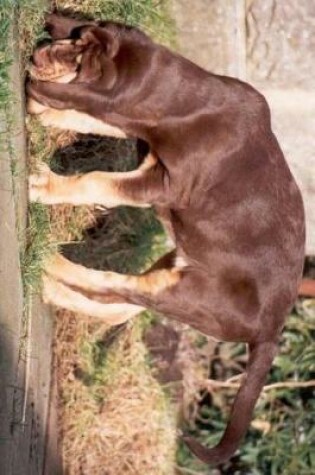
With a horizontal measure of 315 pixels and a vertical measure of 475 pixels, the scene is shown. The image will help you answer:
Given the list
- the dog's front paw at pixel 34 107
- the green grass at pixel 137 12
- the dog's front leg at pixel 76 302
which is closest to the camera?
the dog's front paw at pixel 34 107

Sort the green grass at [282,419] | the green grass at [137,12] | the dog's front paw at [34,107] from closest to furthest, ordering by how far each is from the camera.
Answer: the dog's front paw at [34,107] → the green grass at [137,12] → the green grass at [282,419]

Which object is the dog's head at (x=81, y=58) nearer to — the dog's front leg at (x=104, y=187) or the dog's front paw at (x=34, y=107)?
the dog's front paw at (x=34, y=107)

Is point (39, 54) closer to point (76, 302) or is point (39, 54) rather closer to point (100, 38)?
point (100, 38)

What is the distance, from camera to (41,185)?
5.01 meters

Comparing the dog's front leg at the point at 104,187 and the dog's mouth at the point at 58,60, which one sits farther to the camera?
the dog's front leg at the point at 104,187

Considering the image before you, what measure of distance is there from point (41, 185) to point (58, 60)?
634 mm

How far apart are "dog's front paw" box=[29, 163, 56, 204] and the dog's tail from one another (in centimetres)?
117

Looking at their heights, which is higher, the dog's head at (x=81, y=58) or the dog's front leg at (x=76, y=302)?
A: the dog's head at (x=81, y=58)

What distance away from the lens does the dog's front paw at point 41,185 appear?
4980 mm

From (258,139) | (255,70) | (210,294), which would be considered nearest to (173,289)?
(210,294)

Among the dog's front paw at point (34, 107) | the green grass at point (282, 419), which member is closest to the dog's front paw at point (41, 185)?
the dog's front paw at point (34, 107)

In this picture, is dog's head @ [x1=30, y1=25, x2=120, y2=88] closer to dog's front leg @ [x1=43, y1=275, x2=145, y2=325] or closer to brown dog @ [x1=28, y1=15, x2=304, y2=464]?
brown dog @ [x1=28, y1=15, x2=304, y2=464]

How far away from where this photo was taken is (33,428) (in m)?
5.15

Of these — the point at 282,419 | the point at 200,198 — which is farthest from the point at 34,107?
the point at 282,419
